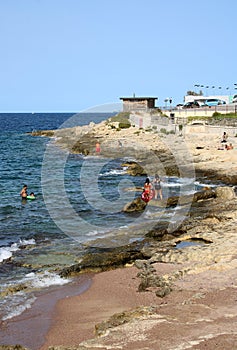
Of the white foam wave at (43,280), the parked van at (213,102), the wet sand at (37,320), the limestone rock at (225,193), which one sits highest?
the parked van at (213,102)

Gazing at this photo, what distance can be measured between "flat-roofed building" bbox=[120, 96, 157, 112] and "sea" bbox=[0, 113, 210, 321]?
86.2 feet

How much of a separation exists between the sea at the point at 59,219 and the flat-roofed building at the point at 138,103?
86.2ft

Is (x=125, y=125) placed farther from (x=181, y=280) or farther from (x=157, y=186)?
(x=181, y=280)

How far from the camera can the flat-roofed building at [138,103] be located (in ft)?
230

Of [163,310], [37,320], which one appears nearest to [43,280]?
[37,320]

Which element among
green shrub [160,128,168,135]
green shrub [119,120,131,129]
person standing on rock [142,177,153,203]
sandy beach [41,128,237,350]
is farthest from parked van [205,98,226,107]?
sandy beach [41,128,237,350]

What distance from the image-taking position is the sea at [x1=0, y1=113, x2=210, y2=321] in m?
15.3

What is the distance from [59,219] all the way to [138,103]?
48.9 meters

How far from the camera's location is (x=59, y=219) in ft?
78.3

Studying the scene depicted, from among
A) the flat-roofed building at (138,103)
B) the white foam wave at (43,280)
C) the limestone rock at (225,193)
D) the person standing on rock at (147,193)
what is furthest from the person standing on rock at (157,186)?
the flat-roofed building at (138,103)

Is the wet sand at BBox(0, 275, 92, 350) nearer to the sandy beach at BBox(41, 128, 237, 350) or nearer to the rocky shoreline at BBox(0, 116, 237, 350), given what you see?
the sandy beach at BBox(41, 128, 237, 350)

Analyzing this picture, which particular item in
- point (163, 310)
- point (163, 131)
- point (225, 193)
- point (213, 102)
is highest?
point (213, 102)

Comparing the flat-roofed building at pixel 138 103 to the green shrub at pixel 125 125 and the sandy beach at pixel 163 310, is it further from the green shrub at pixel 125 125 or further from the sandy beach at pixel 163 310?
the sandy beach at pixel 163 310

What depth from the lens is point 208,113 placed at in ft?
193
